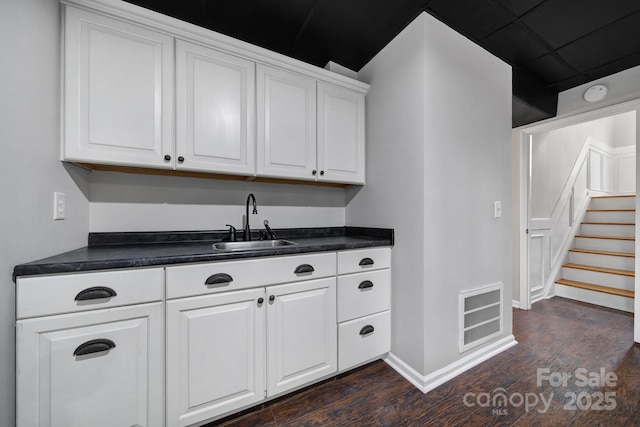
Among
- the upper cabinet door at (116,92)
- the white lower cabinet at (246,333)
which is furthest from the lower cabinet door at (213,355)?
the upper cabinet door at (116,92)

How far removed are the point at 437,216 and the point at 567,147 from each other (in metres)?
3.35

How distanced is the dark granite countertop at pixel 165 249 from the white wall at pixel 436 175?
1.04 ft

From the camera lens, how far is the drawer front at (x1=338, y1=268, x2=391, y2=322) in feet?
5.31

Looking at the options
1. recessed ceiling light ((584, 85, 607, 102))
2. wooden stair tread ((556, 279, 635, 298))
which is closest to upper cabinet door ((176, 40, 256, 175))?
recessed ceiling light ((584, 85, 607, 102))

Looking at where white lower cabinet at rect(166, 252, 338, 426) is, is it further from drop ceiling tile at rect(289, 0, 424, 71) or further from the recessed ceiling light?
the recessed ceiling light

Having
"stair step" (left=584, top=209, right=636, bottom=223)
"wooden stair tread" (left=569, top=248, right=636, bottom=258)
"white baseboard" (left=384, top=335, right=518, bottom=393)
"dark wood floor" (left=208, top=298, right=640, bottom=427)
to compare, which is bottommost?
"dark wood floor" (left=208, top=298, right=640, bottom=427)

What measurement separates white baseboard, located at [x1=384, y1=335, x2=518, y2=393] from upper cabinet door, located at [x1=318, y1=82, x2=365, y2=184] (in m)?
1.36

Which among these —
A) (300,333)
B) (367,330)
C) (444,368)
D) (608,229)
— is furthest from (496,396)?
(608,229)

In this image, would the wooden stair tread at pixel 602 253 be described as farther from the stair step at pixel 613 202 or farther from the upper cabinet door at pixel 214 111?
the upper cabinet door at pixel 214 111

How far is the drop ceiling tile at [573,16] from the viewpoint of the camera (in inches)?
62.0

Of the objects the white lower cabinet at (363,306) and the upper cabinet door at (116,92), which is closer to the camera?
the upper cabinet door at (116,92)

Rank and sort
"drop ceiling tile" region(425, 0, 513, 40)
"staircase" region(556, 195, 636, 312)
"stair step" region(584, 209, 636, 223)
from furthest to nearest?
"stair step" region(584, 209, 636, 223) < "staircase" region(556, 195, 636, 312) < "drop ceiling tile" region(425, 0, 513, 40)

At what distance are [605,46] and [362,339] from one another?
2903 mm

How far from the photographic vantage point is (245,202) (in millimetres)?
1940
